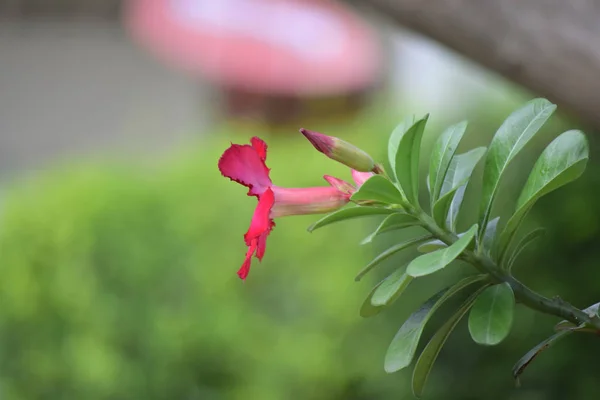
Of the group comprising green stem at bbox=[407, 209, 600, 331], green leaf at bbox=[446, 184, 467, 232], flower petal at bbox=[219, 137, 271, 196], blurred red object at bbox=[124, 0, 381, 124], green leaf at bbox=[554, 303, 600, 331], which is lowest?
blurred red object at bbox=[124, 0, 381, 124]

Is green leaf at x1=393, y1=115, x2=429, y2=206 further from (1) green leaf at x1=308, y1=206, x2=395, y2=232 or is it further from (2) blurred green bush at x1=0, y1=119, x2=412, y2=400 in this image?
(2) blurred green bush at x1=0, y1=119, x2=412, y2=400

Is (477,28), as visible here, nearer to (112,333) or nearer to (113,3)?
(112,333)

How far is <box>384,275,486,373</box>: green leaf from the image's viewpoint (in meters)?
0.47

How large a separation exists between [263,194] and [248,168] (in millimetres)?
16

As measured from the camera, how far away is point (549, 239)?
146 cm

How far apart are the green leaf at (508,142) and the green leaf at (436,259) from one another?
0.19 ft

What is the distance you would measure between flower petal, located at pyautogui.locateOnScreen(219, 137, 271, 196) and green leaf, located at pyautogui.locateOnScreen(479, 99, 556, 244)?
0.40 feet

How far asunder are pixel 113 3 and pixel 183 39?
7.42 ft

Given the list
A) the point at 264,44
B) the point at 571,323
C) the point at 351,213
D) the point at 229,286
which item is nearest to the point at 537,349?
the point at 571,323

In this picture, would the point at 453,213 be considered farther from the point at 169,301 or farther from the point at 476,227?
the point at 169,301

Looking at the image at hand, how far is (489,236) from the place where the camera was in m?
0.54

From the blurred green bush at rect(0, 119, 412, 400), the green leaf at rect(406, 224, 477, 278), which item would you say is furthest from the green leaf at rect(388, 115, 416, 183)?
the blurred green bush at rect(0, 119, 412, 400)

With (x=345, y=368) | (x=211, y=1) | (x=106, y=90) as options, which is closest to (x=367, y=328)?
(x=345, y=368)

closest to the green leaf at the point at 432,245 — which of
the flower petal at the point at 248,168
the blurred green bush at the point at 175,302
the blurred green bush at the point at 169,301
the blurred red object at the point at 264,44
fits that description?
the flower petal at the point at 248,168
